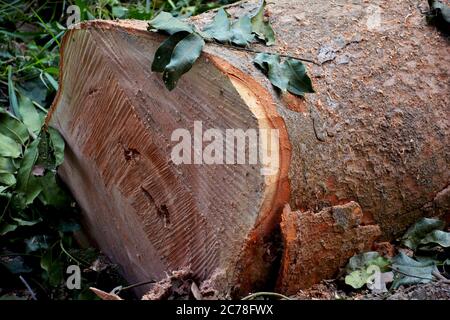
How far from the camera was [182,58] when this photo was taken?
1.48 meters

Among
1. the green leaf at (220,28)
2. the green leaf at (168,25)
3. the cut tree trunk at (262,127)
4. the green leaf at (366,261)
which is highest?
the green leaf at (168,25)

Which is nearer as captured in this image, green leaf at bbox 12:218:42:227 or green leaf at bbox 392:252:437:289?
green leaf at bbox 392:252:437:289

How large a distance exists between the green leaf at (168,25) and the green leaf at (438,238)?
73 centimetres

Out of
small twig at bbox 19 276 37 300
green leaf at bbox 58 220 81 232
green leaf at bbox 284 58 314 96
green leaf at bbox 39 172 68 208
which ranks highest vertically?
green leaf at bbox 284 58 314 96

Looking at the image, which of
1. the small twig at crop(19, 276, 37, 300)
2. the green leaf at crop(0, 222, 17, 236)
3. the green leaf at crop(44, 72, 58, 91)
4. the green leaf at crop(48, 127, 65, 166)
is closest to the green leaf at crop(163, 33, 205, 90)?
the green leaf at crop(48, 127, 65, 166)

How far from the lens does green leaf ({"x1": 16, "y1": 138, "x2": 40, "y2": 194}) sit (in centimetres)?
191

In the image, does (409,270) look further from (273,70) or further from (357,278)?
(273,70)

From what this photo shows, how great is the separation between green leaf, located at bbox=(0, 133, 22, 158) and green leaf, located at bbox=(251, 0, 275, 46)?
81cm

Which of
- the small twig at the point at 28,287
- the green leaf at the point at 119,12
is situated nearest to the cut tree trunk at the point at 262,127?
the small twig at the point at 28,287

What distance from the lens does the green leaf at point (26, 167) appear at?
1905 mm

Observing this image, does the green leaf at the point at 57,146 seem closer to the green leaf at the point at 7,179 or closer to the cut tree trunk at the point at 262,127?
the cut tree trunk at the point at 262,127

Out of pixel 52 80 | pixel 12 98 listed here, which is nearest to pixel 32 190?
pixel 12 98

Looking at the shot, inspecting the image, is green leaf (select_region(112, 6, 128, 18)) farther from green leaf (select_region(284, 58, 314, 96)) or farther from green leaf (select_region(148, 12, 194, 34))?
green leaf (select_region(284, 58, 314, 96))
